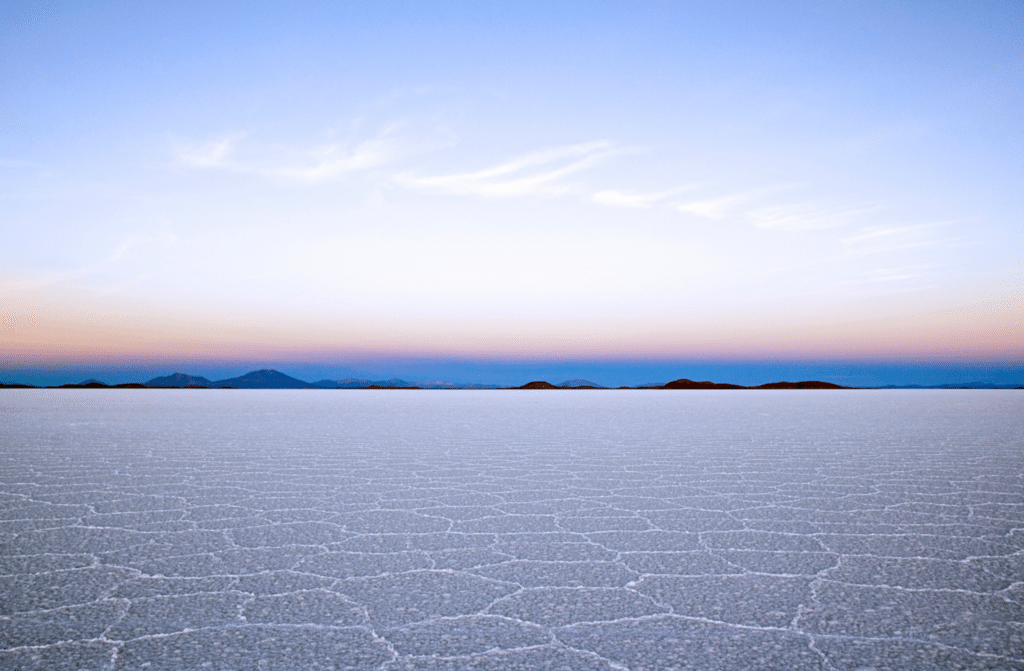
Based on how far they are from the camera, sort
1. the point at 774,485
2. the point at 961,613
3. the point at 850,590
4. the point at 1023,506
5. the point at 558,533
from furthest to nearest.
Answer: the point at 774,485 → the point at 1023,506 → the point at 558,533 → the point at 850,590 → the point at 961,613

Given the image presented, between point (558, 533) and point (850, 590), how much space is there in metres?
1.28

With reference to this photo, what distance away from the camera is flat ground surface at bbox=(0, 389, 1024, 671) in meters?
1.79

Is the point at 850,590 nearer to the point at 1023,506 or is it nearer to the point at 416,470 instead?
the point at 1023,506

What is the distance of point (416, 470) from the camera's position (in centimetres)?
538

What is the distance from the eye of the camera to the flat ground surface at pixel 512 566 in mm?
1790

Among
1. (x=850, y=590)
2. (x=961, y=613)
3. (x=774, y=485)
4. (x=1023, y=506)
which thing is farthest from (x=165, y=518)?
(x=1023, y=506)

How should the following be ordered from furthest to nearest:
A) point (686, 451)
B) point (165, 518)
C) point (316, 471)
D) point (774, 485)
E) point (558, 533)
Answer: point (686, 451) < point (316, 471) < point (774, 485) < point (165, 518) < point (558, 533)

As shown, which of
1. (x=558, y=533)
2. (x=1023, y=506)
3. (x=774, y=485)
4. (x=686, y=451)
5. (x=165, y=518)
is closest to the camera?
(x=558, y=533)

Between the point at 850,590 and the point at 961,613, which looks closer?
the point at 961,613

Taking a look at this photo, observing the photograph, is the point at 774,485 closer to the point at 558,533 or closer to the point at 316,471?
the point at 558,533

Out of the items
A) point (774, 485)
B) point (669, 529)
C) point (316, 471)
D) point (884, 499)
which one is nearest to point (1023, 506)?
point (884, 499)

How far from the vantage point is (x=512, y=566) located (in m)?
2.57

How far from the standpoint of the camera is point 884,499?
398 centimetres

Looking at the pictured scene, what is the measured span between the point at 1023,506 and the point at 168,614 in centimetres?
445
